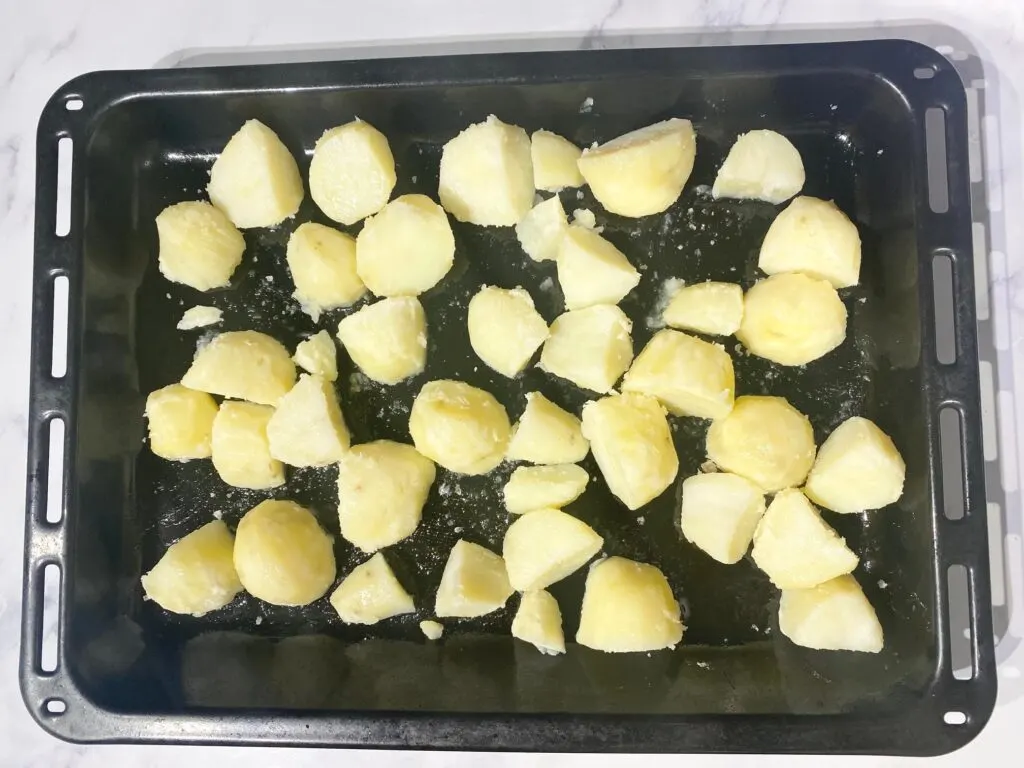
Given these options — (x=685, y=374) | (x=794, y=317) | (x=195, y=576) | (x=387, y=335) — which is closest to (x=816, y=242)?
(x=794, y=317)

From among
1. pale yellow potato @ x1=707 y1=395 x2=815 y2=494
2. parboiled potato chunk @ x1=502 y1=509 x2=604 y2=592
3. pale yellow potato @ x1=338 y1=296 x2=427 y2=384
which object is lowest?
parboiled potato chunk @ x1=502 y1=509 x2=604 y2=592

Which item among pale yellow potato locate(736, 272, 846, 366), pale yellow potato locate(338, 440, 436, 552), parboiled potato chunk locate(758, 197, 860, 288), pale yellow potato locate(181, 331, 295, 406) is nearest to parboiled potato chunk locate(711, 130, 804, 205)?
parboiled potato chunk locate(758, 197, 860, 288)

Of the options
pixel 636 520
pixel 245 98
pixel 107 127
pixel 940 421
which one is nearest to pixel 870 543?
pixel 940 421

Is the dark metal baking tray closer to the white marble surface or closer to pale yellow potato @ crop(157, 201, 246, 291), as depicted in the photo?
pale yellow potato @ crop(157, 201, 246, 291)

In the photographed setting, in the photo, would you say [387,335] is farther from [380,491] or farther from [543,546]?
[543,546]

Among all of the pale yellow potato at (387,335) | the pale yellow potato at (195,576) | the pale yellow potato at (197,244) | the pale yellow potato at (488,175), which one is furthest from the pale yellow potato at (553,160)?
the pale yellow potato at (195,576)
